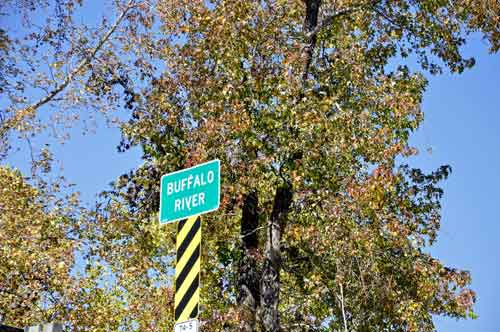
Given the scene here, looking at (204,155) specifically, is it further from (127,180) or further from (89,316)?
(89,316)

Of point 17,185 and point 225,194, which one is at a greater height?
point 17,185

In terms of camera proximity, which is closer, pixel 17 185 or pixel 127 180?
pixel 127 180

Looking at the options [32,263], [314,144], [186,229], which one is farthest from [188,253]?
[32,263]

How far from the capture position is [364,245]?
17516mm

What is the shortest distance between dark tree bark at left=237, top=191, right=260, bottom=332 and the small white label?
11.2 metres

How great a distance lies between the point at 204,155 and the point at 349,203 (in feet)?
11.0

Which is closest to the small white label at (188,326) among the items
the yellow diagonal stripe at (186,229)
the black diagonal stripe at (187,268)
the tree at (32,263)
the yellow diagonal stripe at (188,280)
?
the yellow diagonal stripe at (188,280)

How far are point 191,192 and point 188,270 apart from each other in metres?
0.82

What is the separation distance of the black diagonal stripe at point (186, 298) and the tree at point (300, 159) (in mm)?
8529

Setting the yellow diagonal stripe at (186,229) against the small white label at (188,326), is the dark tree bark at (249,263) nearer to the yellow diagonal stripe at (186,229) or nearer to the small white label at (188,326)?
the yellow diagonal stripe at (186,229)

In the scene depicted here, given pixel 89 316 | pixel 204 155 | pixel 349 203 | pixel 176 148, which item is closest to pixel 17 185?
pixel 89 316

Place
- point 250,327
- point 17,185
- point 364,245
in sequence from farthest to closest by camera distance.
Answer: point 17,185 < point 250,327 < point 364,245

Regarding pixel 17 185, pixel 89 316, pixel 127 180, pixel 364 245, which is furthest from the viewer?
pixel 17 185

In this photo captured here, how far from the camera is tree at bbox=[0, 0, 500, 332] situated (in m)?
17.9
